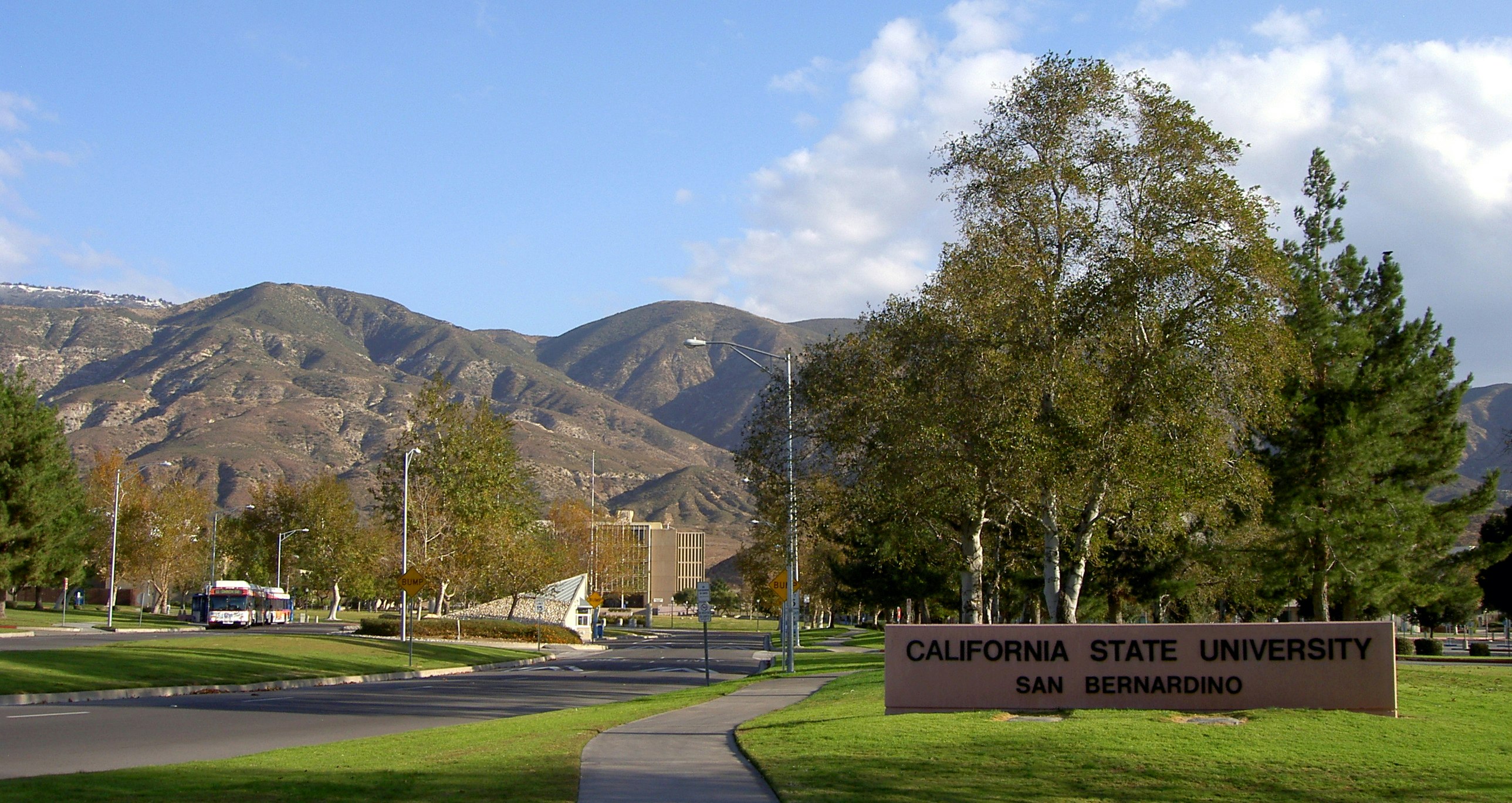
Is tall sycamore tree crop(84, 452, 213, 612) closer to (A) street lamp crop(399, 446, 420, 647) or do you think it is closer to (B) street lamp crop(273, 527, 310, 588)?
(B) street lamp crop(273, 527, 310, 588)

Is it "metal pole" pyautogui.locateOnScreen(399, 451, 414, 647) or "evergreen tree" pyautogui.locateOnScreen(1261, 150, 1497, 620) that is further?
"metal pole" pyautogui.locateOnScreen(399, 451, 414, 647)

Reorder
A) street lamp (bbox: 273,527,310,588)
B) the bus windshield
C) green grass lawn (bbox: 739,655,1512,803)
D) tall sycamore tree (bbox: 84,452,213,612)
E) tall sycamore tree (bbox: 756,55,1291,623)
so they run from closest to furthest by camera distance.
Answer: green grass lawn (bbox: 739,655,1512,803)
tall sycamore tree (bbox: 756,55,1291,623)
the bus windshield
tall sycamore tree (bbox: 84,452,213,612)
street lamp (bbox: 273,527,310,588)

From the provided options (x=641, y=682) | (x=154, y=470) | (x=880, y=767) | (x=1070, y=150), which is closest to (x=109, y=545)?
(x=641, y=682)

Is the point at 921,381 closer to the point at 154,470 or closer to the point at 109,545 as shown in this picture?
the point at 109,545

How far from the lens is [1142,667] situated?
17141 millimetres

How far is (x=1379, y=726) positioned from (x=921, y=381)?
14.0 m

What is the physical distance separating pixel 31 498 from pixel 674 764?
59.7 meters

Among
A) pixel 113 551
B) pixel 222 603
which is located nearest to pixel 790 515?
pixel 113 551

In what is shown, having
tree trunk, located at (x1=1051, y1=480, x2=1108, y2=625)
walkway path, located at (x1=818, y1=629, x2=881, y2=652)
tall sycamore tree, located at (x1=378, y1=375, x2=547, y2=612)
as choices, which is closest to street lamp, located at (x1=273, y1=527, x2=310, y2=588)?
tall sycamore tree, located at (x1=378, y1=375, x2=547, y2=612)

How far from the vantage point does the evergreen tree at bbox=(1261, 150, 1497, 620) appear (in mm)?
31859

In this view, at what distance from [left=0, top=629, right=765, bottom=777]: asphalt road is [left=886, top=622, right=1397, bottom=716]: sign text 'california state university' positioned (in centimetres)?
858

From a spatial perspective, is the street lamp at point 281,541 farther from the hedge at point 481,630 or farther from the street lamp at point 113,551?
the hedge at point 481,630

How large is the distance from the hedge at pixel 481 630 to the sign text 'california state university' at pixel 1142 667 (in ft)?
138

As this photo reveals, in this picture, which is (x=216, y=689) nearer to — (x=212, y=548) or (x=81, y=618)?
(x=81, y=618)
